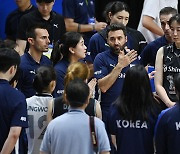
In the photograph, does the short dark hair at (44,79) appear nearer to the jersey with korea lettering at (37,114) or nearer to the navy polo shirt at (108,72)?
the jersey with korea lettering at (37,114)

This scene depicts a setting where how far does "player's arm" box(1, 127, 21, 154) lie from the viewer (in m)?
6.21

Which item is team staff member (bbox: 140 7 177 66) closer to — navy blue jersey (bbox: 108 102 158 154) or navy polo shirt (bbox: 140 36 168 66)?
navy polo shirt (bbox: 140 36 168 66)

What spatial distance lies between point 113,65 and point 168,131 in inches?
77.3

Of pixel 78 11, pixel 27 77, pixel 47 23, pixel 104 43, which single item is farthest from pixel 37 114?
pixel 78 11

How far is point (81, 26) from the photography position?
1022 centimetres

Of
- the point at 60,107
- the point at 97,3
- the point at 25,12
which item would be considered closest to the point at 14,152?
the point at 60,107

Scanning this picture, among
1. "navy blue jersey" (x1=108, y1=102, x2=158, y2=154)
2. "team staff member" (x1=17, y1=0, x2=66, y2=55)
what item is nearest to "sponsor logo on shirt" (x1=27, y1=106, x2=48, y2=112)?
"navy blue jersey" (x1=108, y1=102, x2=158, y2=154)

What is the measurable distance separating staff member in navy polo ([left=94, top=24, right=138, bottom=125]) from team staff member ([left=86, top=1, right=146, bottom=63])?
25.6 inches

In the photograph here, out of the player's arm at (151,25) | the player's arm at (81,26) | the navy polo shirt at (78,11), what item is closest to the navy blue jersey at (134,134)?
the player's arm at (151,25)

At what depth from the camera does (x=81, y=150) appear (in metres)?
5.90

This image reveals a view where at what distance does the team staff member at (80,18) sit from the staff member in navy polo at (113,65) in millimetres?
2150

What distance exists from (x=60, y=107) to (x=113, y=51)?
152cm

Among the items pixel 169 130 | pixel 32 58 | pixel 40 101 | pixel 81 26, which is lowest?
pixel 169 130

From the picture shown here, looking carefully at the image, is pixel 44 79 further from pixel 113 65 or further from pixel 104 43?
pixel 104 43
